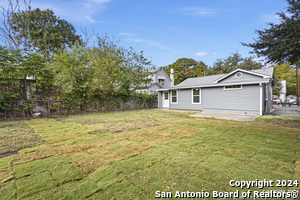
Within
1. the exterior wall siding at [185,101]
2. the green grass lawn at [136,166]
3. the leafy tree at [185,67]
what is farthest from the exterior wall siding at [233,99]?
the leafy tree at [185,67]

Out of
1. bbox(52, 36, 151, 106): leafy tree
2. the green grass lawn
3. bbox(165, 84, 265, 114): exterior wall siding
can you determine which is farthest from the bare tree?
bbox(165, 84, 265, 114): exterior wall siding

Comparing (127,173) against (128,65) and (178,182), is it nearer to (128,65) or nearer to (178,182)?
(178,182)

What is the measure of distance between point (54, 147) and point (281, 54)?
7.96 metres

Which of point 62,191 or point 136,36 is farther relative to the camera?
point 136,36

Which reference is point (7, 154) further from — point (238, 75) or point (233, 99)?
point (238, 75)

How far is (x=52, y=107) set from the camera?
8.91m

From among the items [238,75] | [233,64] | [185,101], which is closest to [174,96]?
[185,101]

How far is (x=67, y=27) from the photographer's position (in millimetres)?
23453

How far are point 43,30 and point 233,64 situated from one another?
3135 centimetres

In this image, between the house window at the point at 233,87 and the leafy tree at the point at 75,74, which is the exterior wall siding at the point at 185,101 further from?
the leafy tree at the point at 75,74

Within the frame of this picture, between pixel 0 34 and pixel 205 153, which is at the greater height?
pixel 0 34

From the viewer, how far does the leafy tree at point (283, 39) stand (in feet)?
15.2

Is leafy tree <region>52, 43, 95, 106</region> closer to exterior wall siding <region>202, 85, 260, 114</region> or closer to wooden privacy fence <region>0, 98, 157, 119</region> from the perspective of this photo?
wooden privacy fence <region>0, 98, 157, 119</region>

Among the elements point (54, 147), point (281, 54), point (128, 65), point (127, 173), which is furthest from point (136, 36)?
point (127, 173)
